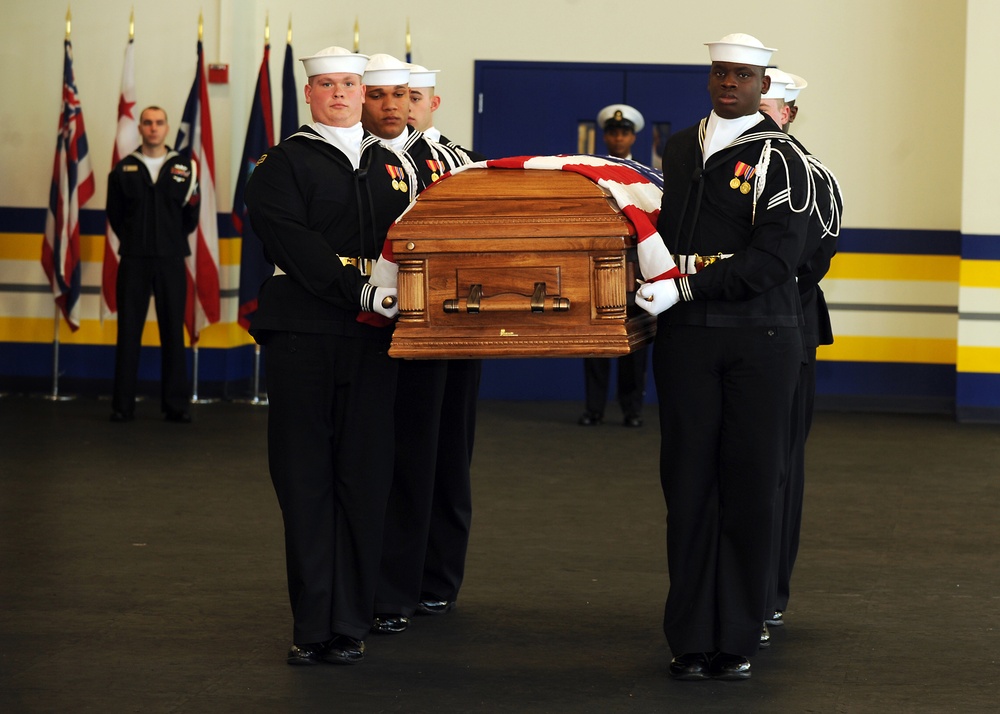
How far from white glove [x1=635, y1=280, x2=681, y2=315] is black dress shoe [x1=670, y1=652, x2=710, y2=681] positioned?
882 millimetres

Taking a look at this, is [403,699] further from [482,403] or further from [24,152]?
[24,152]

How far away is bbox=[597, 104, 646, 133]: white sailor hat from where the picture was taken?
27.5 feet

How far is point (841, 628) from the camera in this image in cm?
425

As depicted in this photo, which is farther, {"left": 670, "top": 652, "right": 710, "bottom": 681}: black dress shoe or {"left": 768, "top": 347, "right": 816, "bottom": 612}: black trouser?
{"left": 768, "top": 347, "right": 816, "bottom": 612}: black trouser

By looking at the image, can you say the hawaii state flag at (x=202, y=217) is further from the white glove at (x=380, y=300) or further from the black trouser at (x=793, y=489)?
the white glove at (x=380, y=300)

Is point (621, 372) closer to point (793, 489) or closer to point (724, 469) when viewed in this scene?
point (793, 489)

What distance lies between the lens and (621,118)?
8.41 metres

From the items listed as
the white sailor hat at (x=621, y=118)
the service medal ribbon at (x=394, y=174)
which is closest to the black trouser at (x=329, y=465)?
the service medal ribbon at (x=394, y=174)

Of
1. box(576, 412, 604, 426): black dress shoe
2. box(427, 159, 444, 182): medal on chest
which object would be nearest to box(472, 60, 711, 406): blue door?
box(576, 412, 604, 426): black dress shoe

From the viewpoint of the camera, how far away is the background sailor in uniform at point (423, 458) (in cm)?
419

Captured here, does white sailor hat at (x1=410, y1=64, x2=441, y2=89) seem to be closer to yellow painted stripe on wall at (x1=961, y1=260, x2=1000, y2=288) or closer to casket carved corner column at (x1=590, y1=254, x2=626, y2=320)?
casket carved corner column at (x1=590, y1=254, x2=626, y2=320)

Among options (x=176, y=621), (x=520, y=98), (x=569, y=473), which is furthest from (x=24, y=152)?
(x=176, y=621)

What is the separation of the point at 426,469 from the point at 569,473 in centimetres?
270

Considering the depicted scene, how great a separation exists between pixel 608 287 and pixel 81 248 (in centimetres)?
660
